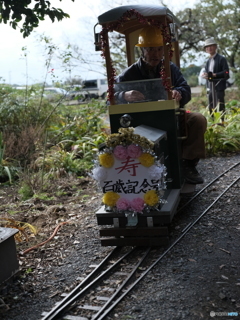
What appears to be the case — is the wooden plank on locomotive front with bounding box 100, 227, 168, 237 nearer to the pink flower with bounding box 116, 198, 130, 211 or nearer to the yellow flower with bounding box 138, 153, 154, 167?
the pink flower with bounding box 116, 198, 130, 211

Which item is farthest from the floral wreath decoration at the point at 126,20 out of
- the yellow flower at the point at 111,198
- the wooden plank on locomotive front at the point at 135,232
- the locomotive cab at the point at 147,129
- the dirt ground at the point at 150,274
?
the dirt ground at the point at 150,274

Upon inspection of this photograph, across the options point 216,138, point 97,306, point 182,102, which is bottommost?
point 97,306

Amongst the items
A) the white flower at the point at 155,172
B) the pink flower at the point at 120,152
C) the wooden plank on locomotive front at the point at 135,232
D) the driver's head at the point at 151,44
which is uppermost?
the driver's head at the point at 151,44

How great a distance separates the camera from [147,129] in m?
Result: 4.85

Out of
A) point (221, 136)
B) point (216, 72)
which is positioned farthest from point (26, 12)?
point (216, 72)

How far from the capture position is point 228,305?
132 inches

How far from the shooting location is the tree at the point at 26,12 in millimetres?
5328

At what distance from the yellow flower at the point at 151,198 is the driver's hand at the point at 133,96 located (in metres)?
1.23

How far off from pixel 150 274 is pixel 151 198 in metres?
0.77

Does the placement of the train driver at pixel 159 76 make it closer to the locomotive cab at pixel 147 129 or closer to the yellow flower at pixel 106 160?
the locomotive cab at pixel 147 129

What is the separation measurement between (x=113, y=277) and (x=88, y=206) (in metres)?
2.49

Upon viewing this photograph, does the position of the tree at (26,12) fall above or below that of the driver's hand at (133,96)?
above

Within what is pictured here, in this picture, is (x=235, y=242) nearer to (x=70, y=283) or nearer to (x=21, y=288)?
(x=70, y=283)

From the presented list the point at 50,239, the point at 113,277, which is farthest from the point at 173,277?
the point at 50,239
